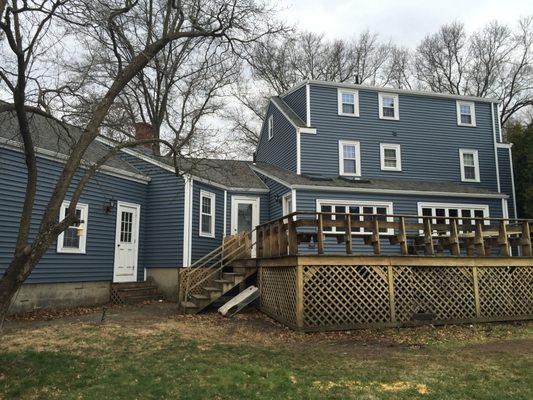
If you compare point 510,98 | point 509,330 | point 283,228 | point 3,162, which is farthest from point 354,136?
point 510,98

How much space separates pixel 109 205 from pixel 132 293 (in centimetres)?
278

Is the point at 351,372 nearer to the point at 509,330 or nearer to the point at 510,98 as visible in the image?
the point at 509,330

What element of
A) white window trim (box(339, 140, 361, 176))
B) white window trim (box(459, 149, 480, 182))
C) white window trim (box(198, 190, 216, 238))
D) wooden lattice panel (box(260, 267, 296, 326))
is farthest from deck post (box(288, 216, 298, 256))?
white window trim (box(459, 149, 480, 182))

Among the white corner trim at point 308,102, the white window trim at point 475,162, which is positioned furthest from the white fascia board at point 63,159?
the white window trim at point 475,162

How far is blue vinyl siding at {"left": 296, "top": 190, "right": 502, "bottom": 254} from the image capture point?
16.1 meters

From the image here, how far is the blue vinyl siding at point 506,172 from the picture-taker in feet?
65.1

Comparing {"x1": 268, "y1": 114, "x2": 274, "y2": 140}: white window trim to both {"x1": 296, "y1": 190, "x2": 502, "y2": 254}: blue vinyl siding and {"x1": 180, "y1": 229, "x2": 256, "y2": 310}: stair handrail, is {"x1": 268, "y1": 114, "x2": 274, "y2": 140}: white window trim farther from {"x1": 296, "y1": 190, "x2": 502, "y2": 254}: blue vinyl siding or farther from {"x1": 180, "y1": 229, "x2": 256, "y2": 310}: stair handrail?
{"x1": 180, "y1": 229, "x2": 256, "y2": 310}: stair handrail

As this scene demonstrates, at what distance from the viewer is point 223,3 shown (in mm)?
9383

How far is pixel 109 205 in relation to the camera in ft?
A: 46.4

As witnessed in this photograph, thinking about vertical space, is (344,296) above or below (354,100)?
below

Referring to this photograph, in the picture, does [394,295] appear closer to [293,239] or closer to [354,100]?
[293,239]

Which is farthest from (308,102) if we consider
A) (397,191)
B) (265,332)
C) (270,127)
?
(265,332)

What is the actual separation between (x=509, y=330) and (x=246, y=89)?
23610 mm

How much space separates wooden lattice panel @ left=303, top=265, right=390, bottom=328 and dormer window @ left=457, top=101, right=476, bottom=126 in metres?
12.6
